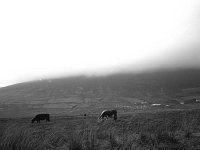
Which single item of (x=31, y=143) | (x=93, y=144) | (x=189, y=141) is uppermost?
(x=31, y=143)

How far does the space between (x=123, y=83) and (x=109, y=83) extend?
11143 millimetres

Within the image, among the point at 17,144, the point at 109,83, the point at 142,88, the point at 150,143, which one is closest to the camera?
the point at 17,144

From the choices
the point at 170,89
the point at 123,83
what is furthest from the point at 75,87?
the point at 170,89

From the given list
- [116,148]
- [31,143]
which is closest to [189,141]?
[116,148]

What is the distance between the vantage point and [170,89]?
7052 inches

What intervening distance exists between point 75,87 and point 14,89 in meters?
46.4

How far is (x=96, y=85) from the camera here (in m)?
183

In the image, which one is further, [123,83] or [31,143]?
[123,83]

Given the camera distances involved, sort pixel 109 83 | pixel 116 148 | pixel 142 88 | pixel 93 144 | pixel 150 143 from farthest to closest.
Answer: pixel 109 83 < pixel 142 88 < pixel 150 143 < pixel 116 148 < pixel 93 144

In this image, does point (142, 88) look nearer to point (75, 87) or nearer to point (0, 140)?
point (75, 87)

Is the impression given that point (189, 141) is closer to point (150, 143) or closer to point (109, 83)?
point (150, 143)

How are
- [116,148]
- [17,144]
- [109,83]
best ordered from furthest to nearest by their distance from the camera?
[109,83] → [116,148] → [17,144]

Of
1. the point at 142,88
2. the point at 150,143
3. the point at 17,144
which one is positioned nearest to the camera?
the point at 17,144

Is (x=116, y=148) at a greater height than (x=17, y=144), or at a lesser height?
lesser
